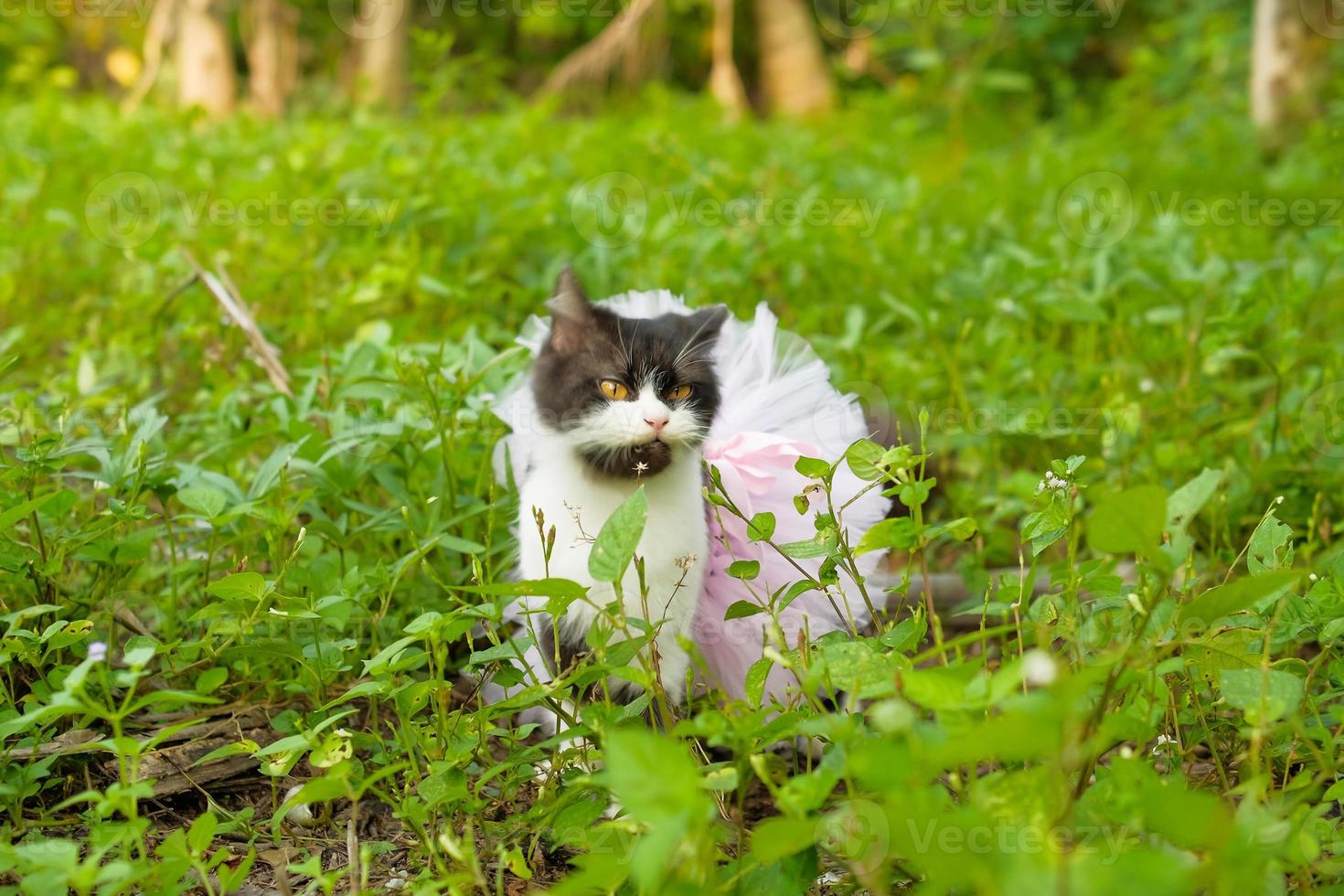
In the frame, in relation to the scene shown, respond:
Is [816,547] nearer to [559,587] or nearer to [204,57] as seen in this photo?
[559,587]

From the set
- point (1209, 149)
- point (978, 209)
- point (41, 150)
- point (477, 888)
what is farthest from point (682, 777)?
point (1209, 149)

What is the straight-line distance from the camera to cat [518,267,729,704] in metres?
1.59

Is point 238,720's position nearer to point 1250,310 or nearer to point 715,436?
point 715,436

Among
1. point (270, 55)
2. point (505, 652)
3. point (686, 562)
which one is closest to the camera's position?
point (505, 652)

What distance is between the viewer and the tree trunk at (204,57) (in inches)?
342

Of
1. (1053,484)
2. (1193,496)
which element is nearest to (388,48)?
(1053,484)

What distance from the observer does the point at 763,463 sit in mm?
1850

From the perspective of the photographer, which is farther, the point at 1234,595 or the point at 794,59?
the point at 794,59

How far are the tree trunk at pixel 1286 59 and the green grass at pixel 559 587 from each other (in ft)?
3.40

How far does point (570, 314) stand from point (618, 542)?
2.17ft

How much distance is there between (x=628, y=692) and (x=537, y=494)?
0.33 meters

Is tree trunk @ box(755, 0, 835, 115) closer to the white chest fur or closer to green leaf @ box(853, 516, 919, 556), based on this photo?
the white chest fur

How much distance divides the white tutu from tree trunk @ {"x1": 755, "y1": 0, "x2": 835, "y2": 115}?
874 cm

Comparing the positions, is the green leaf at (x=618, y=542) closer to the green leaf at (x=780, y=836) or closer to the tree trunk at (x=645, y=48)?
the green leaf at (x=780, y=836)
